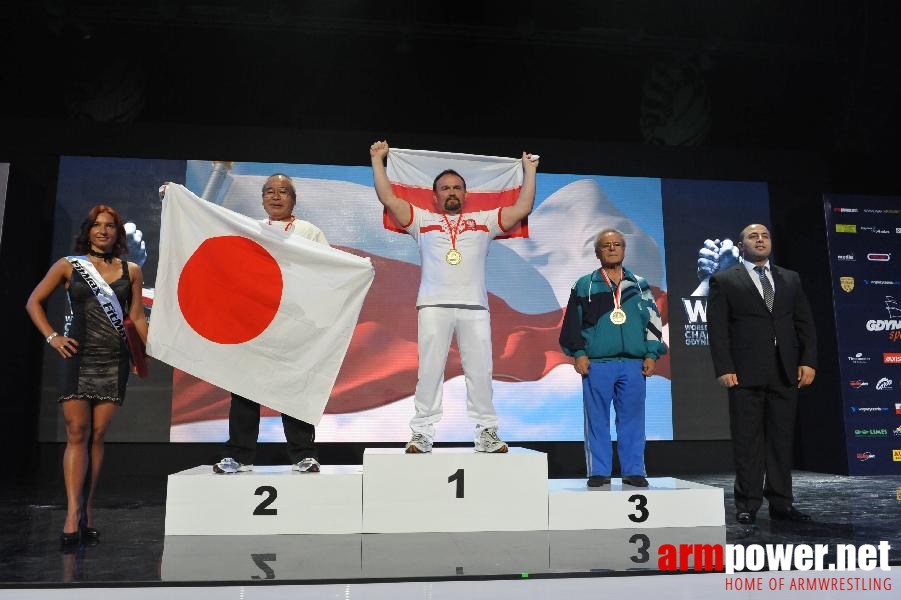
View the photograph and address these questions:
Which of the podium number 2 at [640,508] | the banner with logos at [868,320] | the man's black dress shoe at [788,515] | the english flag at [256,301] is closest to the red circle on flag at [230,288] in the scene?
the english flag at [256,301]

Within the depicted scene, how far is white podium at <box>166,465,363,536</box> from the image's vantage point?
10.9ft

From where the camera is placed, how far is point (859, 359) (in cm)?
655

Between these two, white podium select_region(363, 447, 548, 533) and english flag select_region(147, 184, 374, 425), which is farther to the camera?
english flag select_region(147, 184, 374, 425)

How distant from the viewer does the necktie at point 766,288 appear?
394cm

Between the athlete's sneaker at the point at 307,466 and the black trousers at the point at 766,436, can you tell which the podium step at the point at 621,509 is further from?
the athlete's sneaker at the point at 307,466

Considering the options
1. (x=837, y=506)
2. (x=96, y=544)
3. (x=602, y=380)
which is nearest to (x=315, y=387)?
(x=96, y=544)

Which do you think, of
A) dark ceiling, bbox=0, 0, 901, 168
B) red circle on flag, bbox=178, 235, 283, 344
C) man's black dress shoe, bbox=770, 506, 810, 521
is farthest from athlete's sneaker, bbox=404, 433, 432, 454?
dark ceiling, bbox=0, 0, 901, 168

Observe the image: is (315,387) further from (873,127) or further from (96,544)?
(873,127)

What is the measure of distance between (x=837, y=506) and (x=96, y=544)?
13.4ft

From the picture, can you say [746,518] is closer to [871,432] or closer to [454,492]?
[454,492]

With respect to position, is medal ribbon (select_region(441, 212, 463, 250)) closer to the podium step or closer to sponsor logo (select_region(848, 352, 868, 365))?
the podium step

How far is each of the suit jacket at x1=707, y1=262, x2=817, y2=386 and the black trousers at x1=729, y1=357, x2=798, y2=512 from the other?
0.29 ft

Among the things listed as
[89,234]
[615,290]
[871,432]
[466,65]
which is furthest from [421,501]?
[871,432]

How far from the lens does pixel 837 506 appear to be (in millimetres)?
4430
